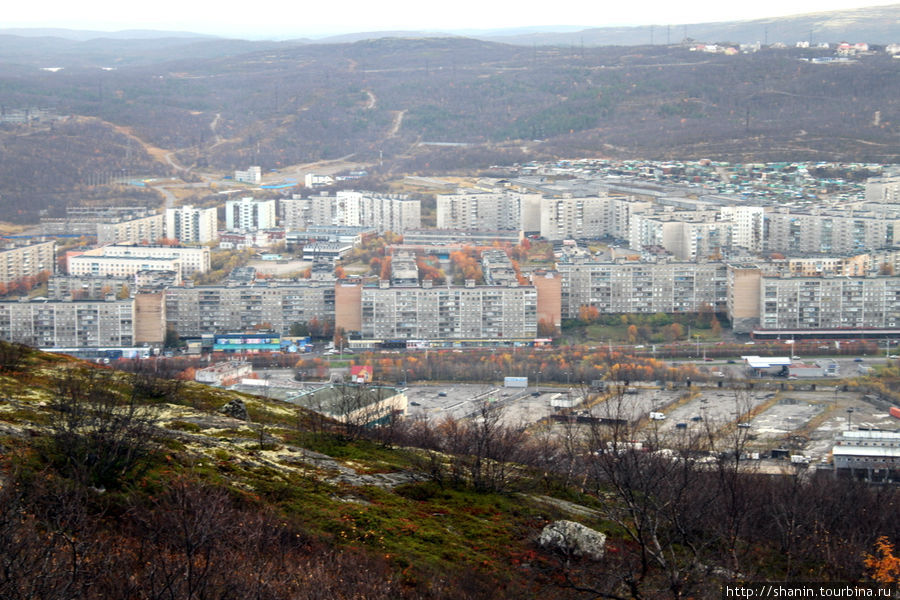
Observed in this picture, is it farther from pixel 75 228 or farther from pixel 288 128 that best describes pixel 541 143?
pixel 75 228

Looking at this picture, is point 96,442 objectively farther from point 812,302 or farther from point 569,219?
point 569,219

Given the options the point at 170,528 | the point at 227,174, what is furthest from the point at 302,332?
the point at 227,174

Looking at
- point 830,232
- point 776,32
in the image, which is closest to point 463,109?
point 830,232

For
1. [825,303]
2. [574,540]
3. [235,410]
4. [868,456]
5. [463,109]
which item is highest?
[463,109]

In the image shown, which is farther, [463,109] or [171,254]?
[463,109]

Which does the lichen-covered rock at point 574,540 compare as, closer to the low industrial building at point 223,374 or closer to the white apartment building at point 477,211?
the low industrial building at point 223,374
